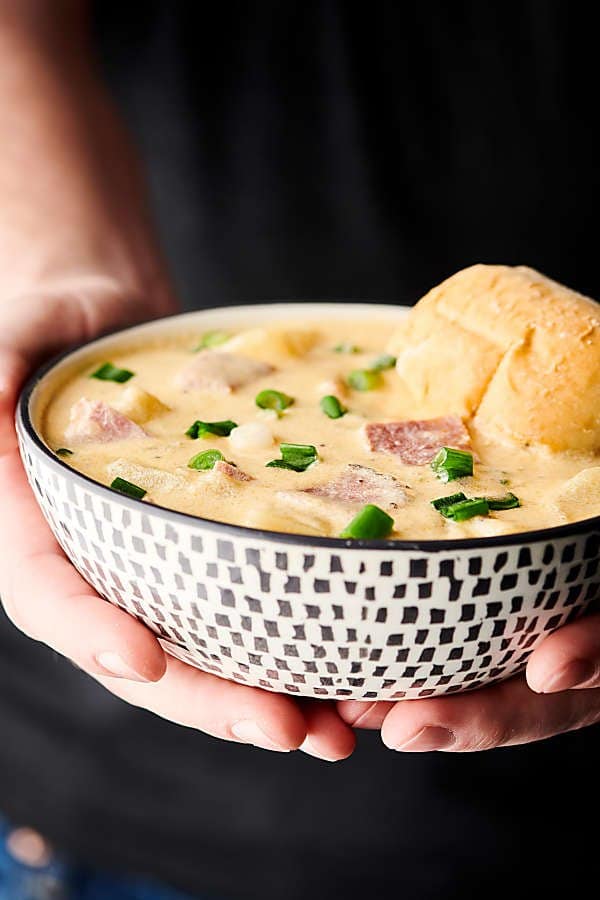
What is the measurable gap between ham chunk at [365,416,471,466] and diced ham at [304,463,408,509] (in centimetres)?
11

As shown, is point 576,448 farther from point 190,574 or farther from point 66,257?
point 66,257

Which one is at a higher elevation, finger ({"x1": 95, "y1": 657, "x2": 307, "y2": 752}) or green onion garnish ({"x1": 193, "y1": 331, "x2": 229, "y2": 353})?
green onion garnish ({"x1": 193, "y1": 331, "x2": 229, "y2": 353})

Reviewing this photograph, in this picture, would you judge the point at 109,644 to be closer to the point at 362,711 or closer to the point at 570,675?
the point at 362,711

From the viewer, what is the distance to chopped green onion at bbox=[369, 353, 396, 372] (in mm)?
2311

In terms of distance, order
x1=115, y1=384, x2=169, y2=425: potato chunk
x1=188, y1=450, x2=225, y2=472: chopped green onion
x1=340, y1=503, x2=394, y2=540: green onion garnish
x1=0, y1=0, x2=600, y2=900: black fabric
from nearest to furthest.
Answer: x1=340, y1=503, x2=394, y2=540: green onion garnish < x1=188, y1=450, x2=225, y2=472: chopped green onion < x1=115, y1=384, x2=169, y2=425: potato chunk < x1=0, y1=0, x2=600, y2=900: black fabric

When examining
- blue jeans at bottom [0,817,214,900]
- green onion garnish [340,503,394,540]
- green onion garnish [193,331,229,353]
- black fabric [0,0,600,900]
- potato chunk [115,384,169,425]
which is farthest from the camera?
blue jeans at bottom [0,817,214,900]

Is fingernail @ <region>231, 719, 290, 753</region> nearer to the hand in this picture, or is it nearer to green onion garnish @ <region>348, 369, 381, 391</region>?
the hand

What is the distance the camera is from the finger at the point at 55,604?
5.51 ft

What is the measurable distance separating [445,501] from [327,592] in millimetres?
293

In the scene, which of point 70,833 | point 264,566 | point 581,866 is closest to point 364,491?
point 264,566

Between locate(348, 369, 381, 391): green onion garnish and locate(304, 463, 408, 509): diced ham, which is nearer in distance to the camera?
locate(304, 463, 408, 509): diced ham

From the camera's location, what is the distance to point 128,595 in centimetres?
169

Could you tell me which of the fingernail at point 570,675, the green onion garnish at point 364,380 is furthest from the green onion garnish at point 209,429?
the fingernail at point 570,675

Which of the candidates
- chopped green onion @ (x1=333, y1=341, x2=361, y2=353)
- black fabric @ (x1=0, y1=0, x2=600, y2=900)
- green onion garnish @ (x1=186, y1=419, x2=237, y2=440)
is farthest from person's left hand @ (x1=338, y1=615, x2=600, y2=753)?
black fabric @ (x1=0, y1=0, x2=600, y2=900)
